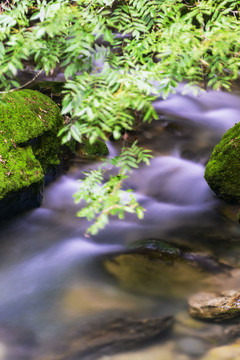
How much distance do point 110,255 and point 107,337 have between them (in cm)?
146

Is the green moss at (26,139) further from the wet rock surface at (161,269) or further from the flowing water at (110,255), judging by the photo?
the wet rock surface at (161,269)

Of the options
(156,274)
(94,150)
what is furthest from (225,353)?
(94,150)

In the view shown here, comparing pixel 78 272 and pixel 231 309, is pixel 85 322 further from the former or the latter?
pixel 231 309

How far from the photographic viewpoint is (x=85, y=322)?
3.44m

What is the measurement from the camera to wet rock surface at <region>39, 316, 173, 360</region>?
10.2 ft

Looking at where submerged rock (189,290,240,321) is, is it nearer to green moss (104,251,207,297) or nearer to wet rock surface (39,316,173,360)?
green moss (104,251,207,297)

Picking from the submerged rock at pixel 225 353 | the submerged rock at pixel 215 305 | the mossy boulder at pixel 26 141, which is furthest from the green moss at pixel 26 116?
the submerged rock at pixel 225 353

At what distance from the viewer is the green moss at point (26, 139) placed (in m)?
4.79

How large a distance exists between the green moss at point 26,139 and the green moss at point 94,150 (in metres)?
1.13

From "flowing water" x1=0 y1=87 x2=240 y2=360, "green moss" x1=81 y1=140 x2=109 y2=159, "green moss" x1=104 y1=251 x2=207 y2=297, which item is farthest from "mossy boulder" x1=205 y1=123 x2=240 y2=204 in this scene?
"green moss" x1=81 y1=140 x2=109 y2=159

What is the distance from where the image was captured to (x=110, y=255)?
4625mm

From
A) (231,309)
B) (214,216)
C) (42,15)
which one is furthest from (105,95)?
(214,216)

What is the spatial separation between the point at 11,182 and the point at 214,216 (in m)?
3.19

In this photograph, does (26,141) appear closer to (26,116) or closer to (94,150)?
(26,116)
